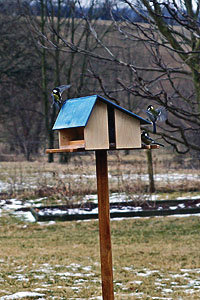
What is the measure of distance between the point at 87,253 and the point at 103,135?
3.74 metres

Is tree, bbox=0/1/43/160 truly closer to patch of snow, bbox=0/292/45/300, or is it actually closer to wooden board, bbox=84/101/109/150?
patch of snow, bbox=0/292/45/300

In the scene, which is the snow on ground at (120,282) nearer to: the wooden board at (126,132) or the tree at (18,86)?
the wooden board at (126,132)

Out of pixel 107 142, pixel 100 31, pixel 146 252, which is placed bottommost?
pixel 146 252

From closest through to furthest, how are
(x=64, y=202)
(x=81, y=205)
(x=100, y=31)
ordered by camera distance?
(x=81, y=205), (x=64, y=202), (x=100, y=31)

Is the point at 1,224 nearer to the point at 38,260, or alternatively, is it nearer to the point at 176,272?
the point at 38,260

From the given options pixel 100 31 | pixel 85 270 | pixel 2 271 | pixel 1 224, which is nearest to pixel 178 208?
pixel 1 224

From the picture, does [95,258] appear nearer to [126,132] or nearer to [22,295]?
[22,295]

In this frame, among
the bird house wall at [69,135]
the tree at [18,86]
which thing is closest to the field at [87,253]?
the bird house wall at [69,135]

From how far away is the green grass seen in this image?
486 centimetres

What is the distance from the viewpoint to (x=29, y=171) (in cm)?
1331

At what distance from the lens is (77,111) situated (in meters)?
3.45

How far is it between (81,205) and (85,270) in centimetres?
404

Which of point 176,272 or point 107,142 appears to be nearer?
point 107,142

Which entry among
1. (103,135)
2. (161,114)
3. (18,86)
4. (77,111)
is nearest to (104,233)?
(103,135)
